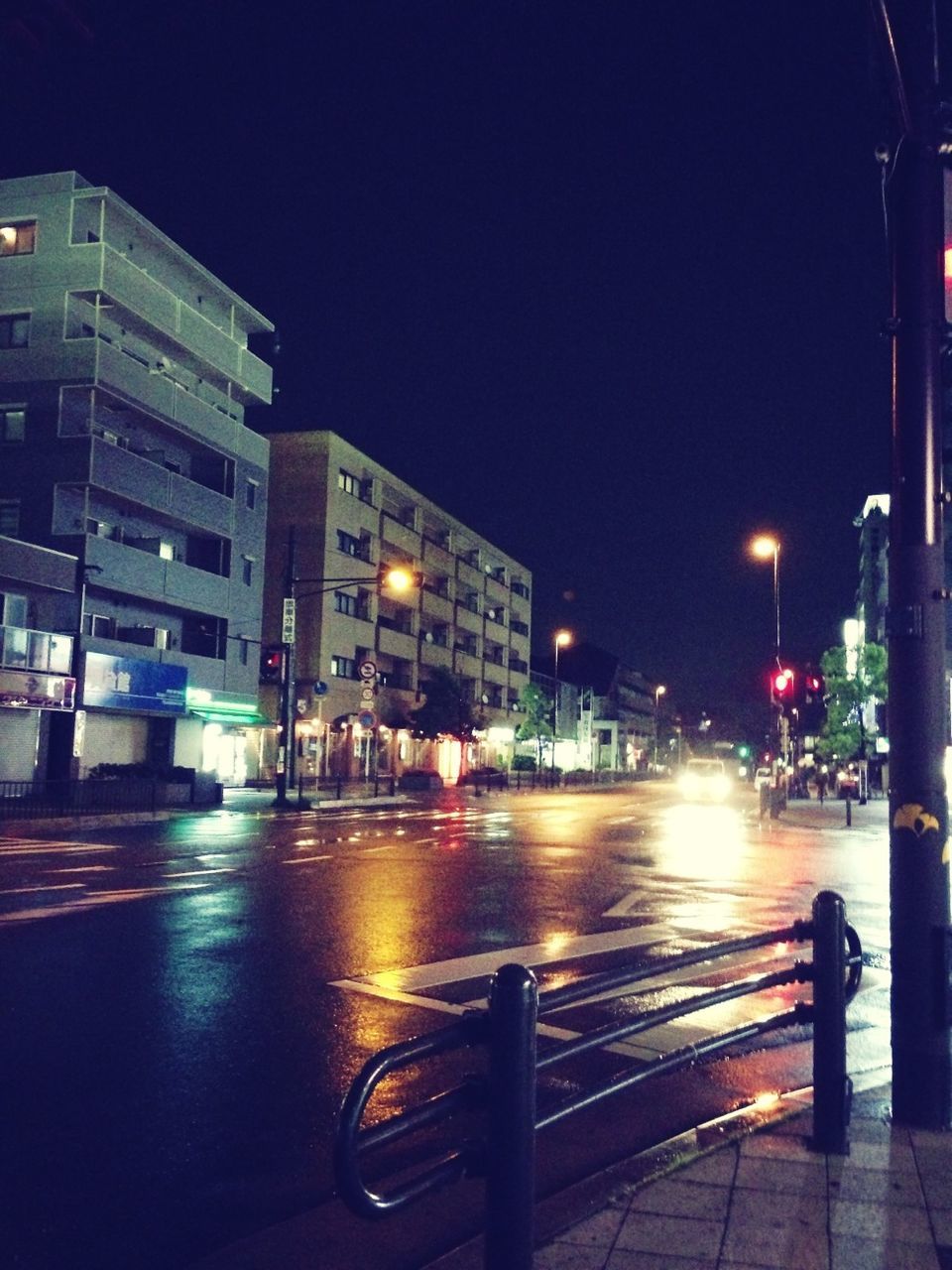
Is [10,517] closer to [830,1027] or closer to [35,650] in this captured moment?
[35,650]

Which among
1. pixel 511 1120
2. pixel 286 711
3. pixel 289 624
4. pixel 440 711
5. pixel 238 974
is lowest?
pixel 238 974

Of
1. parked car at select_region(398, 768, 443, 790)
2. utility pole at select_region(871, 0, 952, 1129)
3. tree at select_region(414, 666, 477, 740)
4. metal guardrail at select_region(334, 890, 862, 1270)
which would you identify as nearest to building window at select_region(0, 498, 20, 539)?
parked car at select_region(398, 768, 443, 790)

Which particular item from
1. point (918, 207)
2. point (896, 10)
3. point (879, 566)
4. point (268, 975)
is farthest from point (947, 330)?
point (879, 566)

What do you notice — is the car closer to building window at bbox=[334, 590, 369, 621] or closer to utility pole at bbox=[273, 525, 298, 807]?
building window at bbox=[334, 590, 369, 621]

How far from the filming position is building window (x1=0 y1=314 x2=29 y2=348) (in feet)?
130

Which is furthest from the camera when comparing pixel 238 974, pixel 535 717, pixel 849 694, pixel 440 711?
pixel 535 717

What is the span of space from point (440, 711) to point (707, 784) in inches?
863

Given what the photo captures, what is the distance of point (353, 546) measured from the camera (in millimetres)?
64125

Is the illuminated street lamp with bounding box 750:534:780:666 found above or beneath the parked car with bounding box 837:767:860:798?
above

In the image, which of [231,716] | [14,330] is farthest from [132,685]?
[14,330]

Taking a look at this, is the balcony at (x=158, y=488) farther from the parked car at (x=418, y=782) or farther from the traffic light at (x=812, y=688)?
the traffic light at (x=812, y=688)

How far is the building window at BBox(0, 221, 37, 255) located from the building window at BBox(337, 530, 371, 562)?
24.4 metres

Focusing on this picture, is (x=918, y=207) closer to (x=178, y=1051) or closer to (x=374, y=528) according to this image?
(x=178, y=1051)

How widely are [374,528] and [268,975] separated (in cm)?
5887
